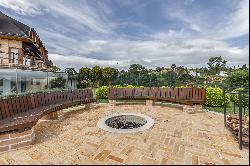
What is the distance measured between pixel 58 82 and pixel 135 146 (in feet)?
48.1

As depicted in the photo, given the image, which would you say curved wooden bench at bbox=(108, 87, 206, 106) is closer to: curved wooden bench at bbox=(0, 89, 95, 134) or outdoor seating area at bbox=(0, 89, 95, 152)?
curved wooden bench at bbox=(0, 89, 95, 134)

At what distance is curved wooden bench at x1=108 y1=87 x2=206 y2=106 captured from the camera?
7.35 m

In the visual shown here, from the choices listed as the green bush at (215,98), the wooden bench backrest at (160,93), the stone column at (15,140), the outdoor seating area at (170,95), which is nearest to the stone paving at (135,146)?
the stone column at (15,140)

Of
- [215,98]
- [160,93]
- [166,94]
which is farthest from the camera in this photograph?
[215,98]

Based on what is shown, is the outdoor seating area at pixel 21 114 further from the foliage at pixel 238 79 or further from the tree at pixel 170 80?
the foliage at pixel 238 79

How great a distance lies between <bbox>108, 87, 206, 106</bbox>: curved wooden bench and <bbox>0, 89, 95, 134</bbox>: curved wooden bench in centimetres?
212

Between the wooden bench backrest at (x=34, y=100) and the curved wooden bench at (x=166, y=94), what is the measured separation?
5.76ft

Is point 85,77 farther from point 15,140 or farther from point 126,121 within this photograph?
point 15,140

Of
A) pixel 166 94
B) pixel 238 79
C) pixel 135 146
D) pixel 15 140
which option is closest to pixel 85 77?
pixel 238 79

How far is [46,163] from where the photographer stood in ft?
11.4

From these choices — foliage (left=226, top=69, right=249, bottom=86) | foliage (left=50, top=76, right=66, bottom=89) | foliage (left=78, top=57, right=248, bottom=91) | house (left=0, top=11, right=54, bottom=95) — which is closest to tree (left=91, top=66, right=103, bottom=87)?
foliage (left=78, top=57, right=248, bottom=91)

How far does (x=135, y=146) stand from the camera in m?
4.19

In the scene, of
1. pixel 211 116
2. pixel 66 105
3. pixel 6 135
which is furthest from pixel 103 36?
pixel 6 135

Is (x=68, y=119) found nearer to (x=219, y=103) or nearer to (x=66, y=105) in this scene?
(x=66, y=105)
